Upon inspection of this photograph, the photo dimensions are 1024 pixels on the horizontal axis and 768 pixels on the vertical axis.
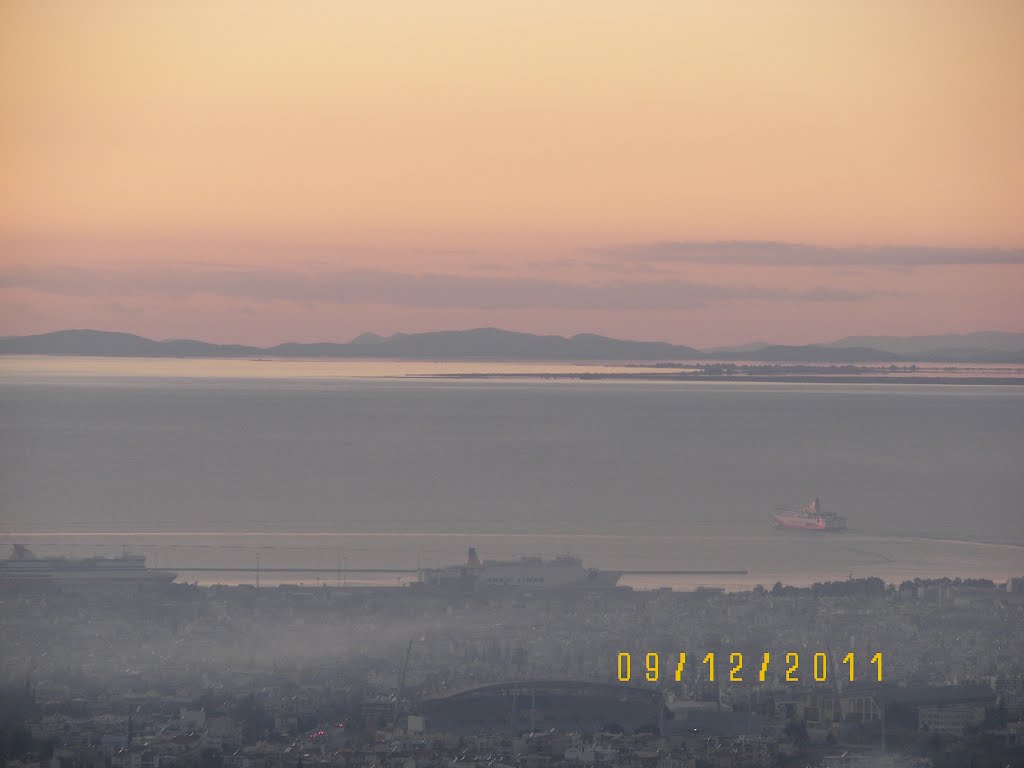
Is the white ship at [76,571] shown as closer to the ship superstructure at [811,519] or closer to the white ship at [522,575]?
the white ship at [522,575]

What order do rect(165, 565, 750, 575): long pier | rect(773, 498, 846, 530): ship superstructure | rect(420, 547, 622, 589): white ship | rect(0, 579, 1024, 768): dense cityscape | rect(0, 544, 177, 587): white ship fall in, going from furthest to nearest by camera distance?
rect(773, 498, 846, 530): ship superstructure
rect(165, 565, 750, 575): long pier
rect(0, 544, 177, 587): white ship
rect(420, 547, 622, 589): white ship
rect(0, 579, 1024, 768): dense cityscape

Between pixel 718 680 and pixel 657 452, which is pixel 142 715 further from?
pixel 657 452

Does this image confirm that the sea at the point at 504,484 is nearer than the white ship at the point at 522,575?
No
